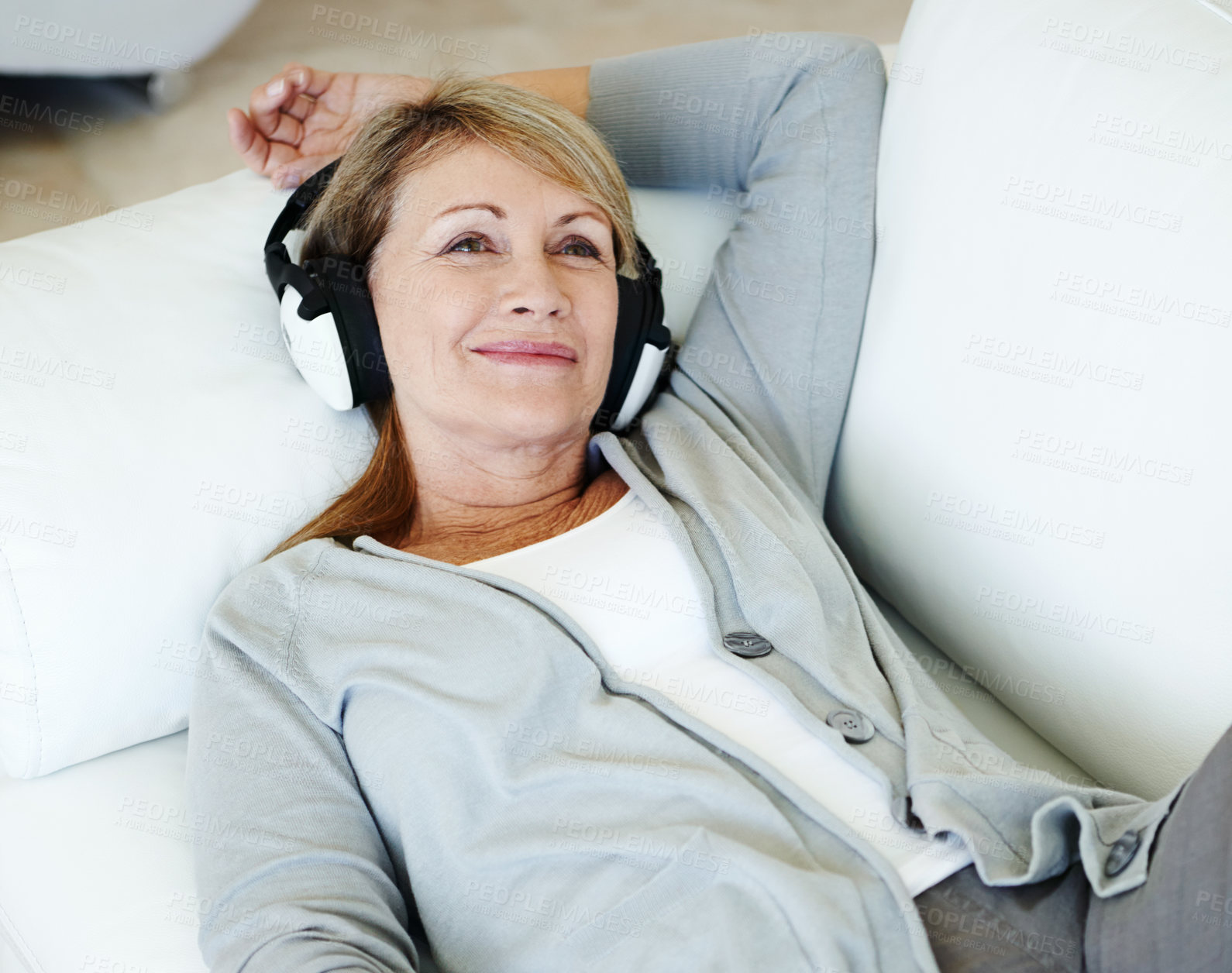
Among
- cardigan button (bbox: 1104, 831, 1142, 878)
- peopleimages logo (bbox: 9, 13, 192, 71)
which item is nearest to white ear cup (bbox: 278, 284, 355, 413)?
cardigan button (bbox: 1104, 831, 1142, 878)

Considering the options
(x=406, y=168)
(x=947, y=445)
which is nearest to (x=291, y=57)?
(x=406, y=168)

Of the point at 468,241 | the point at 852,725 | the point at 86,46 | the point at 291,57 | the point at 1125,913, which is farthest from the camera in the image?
the point at 291,57

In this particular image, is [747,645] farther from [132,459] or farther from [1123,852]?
[132,459]

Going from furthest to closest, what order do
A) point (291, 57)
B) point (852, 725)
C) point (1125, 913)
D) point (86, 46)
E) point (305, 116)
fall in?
point (291, 57) < point (86, 46) < point (305, 116) < point (852, 725) < point (1125, 913)

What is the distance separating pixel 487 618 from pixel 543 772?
169 millimetres

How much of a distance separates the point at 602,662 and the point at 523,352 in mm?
370

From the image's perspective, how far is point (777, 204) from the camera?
1.50 meters

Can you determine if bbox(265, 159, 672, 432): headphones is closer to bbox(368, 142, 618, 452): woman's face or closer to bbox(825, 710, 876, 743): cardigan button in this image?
bbox(368, 142, 618, 452): woman's face

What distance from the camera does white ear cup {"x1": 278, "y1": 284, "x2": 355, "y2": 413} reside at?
4.16ft

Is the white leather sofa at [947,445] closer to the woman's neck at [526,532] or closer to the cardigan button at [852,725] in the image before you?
the woman's neck at [526,532]

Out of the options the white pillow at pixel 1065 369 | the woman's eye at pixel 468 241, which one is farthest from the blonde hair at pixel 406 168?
the white pillow at pixel 1065 369

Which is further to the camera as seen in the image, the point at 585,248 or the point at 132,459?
the point at 585,248

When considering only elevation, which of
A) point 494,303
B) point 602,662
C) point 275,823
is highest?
point 494,303

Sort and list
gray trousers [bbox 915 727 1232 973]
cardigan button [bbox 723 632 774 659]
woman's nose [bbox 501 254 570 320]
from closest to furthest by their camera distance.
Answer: gray trousers [bbox 915 727 1232 973], cardigan button [bbox 723 632 774 659], woman's nose [bbox 501 254 570 320]
